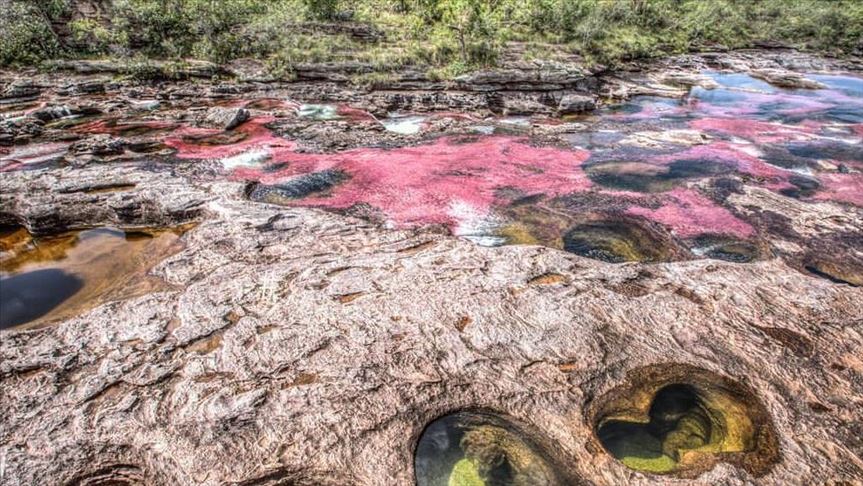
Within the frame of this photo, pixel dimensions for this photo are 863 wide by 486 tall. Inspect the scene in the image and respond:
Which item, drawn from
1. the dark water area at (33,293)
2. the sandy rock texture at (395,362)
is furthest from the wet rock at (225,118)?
the sandy rock texture at (395,362)

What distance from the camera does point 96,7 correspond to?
4994 cm

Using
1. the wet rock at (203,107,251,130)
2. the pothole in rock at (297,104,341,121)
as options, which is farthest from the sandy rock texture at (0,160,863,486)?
the pothole in rock at (297,104,341,121)

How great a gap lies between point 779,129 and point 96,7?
7151 centimetres

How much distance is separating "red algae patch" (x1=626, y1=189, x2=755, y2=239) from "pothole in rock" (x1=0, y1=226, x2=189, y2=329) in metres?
17.7

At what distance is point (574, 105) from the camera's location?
119 ft

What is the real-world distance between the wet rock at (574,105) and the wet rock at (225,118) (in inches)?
1023

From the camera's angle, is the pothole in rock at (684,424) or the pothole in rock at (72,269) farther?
the pothole in rock at (72,269)

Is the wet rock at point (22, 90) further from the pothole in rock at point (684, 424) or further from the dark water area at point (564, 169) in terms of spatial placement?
the pothole in rock at point (684, 424)

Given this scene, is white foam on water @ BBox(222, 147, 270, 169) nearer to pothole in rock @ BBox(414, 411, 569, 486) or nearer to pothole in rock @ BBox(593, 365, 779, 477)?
pothole in rock @ BBox(414, 411, 569, 486)

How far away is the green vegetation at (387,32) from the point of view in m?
42.3

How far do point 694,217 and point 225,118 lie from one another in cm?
2909

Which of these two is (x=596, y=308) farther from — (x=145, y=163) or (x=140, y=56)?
(x=140, y=56)

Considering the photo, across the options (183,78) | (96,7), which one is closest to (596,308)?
(183,78)

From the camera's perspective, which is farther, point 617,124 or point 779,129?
point 617,124
